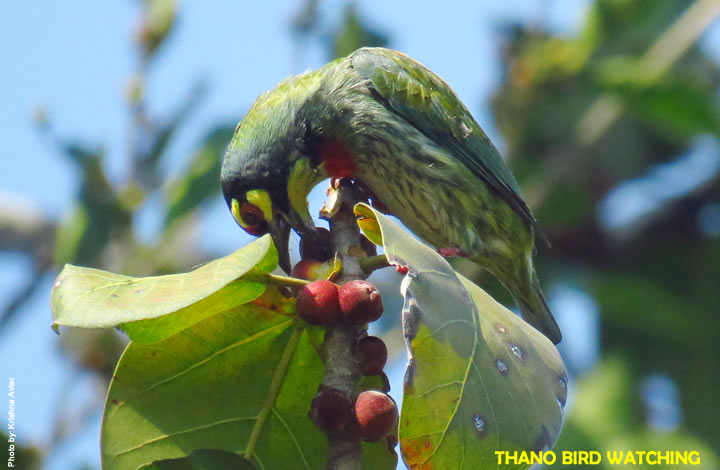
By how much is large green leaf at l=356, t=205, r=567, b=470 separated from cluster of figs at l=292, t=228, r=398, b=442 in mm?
51

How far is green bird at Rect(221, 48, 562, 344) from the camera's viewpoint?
9.83ft

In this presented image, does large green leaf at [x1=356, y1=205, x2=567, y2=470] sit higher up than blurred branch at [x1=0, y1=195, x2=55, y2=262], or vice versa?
large green leaf at [x1=356, y1=205, x2=567, y2=470]

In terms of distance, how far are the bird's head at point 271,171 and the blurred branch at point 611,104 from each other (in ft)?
9.48

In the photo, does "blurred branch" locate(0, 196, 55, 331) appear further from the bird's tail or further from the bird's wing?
the bird's tail

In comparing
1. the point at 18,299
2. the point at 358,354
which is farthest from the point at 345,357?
the point at 18,299

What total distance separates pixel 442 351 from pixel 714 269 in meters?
6.25

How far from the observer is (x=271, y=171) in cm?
300

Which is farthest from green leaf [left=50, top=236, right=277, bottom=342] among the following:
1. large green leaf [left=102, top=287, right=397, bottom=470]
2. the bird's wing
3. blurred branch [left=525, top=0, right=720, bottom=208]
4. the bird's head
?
blurred branch [left=525, top=0, right=720, bottom=208]

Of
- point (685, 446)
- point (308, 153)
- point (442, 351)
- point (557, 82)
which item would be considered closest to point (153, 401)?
point (442, 351)

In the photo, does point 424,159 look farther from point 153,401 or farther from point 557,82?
point 557,82

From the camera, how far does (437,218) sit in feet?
10.3

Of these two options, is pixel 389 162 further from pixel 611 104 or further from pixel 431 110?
pixel 611 104

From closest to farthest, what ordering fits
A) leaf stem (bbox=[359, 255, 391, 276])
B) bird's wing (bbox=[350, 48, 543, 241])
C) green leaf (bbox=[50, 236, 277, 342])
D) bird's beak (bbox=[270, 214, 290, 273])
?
green leaf (bbox=[50, 236, 277, 342]) < leaf stem (bbox=[359, 255, 391, 276]) < bird's beak (bbox=[270, 214, 290, 273]) < bird's wing (bbox=[350, 48, 543, 241])

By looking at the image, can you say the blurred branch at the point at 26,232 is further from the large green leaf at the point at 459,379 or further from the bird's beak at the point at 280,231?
the large green leaf at the point at 459,379
